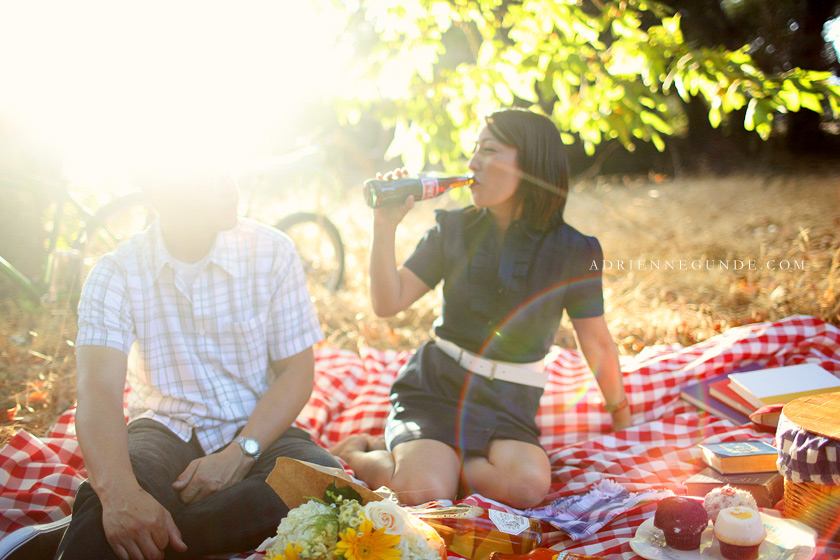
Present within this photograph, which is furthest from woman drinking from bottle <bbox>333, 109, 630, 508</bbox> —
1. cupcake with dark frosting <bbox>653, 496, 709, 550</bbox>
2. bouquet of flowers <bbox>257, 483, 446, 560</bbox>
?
bouquet of flowers <bbox>257, 483, 446, 560</bbox>

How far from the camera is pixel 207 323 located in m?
2.01

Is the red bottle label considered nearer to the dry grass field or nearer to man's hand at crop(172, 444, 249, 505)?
man's hand at crop(172, 444, 249, 505)

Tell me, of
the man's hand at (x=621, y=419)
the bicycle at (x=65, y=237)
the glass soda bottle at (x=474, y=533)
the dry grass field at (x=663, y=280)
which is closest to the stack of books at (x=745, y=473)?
the man's hand at (x=621, y=419)

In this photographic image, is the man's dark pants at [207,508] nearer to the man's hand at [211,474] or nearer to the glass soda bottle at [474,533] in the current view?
the man's hand at [211,474]

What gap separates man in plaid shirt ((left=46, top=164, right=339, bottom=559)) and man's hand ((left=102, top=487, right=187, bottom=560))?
1 cm

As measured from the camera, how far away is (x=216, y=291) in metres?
2.01

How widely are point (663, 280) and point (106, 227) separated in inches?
148

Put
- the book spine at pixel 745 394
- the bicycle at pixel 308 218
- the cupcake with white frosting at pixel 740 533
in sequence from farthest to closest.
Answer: the bicycle at pixel 308 218 → the book spine at pixel 745 394 → the cupcake with white frosting at pixel 740 533

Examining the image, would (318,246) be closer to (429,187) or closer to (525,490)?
(429,187)

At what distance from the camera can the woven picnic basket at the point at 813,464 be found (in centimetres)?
154

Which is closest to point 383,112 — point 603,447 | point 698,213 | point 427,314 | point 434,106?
point 434,106

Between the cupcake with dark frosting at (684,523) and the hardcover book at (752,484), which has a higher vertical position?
the cupcake with dark frosting at (684,523)

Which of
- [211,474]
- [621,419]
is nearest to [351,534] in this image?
[211,474]

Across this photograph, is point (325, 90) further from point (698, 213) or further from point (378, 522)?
point (698, 213)
